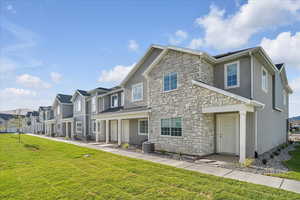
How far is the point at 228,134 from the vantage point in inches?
403

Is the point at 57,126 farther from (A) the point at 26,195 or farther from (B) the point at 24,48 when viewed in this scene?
(A) the point at 26,195

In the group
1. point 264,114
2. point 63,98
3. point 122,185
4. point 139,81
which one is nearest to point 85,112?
point 63,98

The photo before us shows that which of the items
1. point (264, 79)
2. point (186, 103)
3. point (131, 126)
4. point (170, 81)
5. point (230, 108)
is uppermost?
point (264, 79)

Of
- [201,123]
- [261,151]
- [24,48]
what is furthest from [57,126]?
[261,151]

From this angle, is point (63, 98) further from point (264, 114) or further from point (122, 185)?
point (264, 114)

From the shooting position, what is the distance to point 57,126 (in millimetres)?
32062

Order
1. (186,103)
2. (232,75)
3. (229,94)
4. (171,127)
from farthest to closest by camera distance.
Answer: (171,127), (186,103), (232,75), (229,94)

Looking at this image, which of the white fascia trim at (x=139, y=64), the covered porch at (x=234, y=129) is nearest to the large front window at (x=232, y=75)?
the covered porch at (x=234, y=129)

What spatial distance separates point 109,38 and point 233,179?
12808 mm

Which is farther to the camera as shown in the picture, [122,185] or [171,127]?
[171,127]

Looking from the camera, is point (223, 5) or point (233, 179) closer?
point (233, 179)

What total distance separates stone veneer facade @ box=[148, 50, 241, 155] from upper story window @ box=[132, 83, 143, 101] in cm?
335

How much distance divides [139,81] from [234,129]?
30.5ft

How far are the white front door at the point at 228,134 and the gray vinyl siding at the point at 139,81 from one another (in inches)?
267
